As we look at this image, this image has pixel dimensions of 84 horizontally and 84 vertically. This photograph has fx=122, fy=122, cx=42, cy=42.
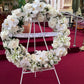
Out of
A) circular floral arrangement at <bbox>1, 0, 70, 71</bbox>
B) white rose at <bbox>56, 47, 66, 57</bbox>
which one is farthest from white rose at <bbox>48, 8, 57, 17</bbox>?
A: white rose at <bbox>56, 47, 66, 57</bbox>

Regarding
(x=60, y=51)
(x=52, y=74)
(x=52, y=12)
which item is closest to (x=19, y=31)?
(x=52, y=12)

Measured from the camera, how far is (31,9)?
1.67m

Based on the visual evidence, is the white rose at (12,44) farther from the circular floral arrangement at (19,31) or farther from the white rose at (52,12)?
the white rose at (52,12)

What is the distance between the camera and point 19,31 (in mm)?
1779

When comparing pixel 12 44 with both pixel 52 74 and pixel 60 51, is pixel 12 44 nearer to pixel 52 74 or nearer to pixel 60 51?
pixel 60 51

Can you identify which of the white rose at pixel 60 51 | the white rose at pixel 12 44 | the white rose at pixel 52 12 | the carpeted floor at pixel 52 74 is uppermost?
the white rose at pixel 52 12

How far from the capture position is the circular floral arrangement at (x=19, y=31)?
5.50 feet

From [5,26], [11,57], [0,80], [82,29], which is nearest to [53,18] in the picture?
[5,26]

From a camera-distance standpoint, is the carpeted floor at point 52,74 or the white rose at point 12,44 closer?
the white rose at point 12,44

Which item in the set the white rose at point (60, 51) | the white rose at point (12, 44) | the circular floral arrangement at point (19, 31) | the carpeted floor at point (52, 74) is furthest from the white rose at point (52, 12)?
Answer: the carpeted floor at point (52, 74)

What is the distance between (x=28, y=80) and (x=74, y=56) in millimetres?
1597

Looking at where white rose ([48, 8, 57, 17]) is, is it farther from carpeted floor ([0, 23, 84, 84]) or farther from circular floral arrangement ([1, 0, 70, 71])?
carpeted floor ([0, 23, 84, 84])

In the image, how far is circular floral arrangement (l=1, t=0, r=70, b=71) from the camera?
1677 mm

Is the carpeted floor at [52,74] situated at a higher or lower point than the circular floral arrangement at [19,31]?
lower
